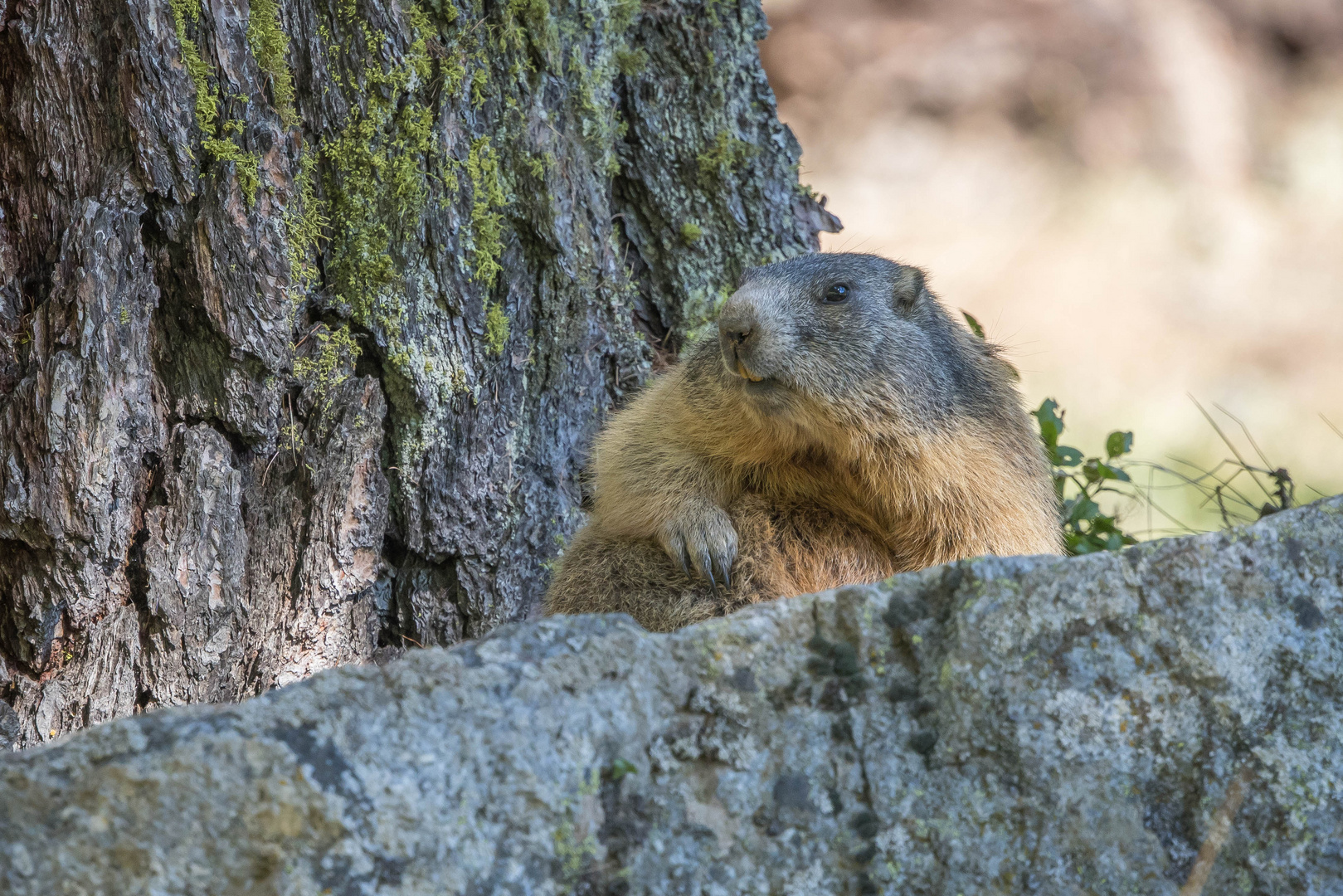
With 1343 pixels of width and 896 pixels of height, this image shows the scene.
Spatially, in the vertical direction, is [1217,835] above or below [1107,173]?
below

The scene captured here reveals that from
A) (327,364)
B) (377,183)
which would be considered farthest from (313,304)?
(377,183)

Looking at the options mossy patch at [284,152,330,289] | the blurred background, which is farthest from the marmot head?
the blurred background

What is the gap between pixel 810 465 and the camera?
4.44 m

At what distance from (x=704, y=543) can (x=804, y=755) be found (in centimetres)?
178

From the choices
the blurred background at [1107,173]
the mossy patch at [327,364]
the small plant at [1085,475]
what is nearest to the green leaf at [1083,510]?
the small plant at [1085,475]

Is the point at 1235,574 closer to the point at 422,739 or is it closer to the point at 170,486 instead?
the point at 422,739

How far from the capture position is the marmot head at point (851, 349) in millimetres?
4102

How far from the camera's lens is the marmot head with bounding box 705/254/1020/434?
4.10 metres

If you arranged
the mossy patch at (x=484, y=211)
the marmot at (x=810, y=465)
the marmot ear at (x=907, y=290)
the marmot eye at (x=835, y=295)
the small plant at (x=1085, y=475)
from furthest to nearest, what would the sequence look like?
the small plant at (x=1085, y=475)
the mossy patch at (x=484, y=211)
the marmot ear at (x=907, y=290)
the marmot eye at (x=835, y=295)
the marmot at (x=810, y=465)

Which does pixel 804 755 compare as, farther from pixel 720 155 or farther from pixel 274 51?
pixel 720 155

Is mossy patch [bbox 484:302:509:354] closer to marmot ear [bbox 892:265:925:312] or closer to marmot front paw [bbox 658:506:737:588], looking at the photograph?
marmot front paw [bbox 658:506:737:588]

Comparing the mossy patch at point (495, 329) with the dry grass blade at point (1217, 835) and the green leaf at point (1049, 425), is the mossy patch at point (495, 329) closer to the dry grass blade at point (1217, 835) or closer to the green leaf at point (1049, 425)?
the green leaf at point (1049, 425)

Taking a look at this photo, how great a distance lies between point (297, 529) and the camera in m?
4.36

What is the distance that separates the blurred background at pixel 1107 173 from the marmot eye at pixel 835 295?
808 cm
